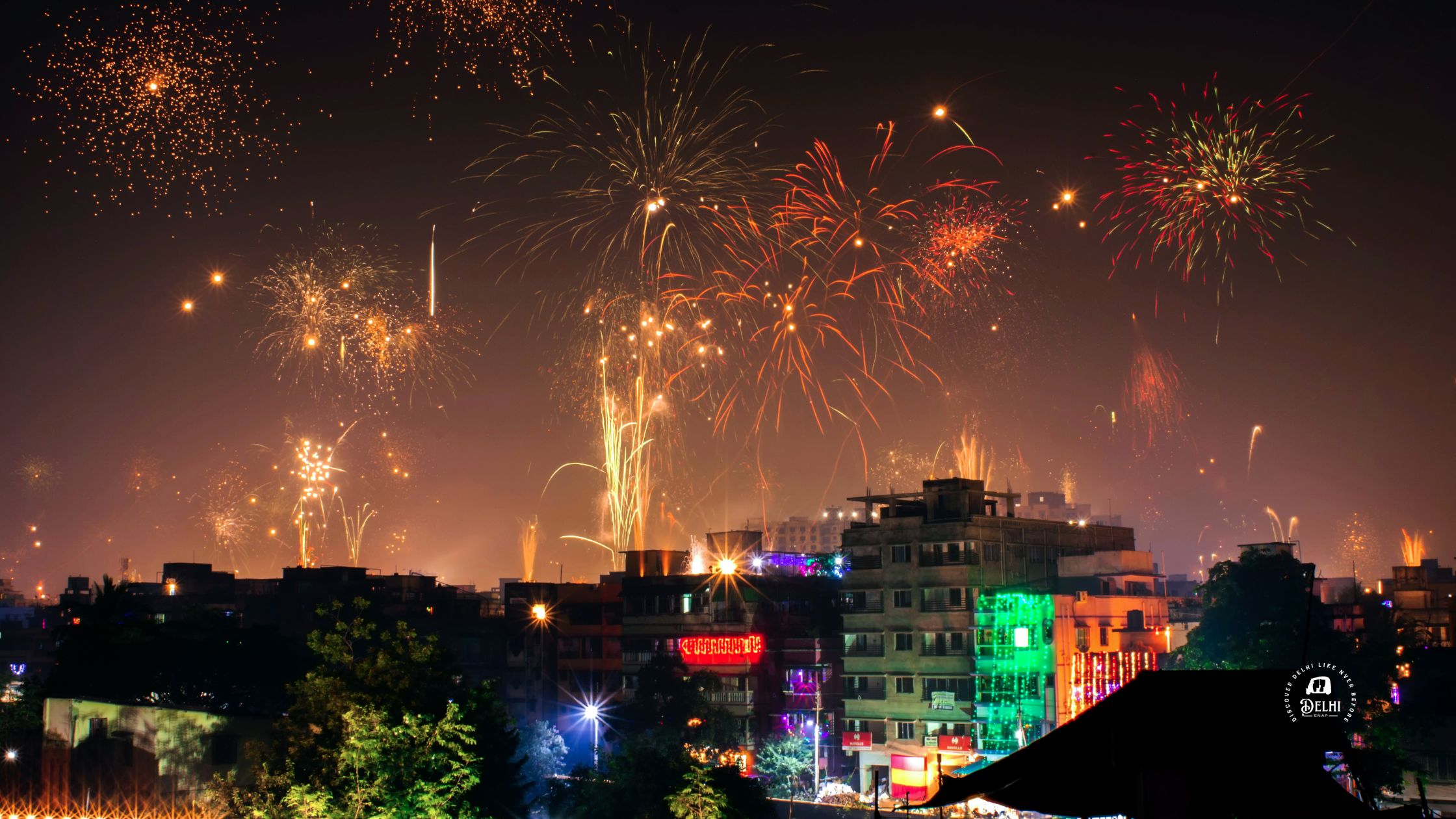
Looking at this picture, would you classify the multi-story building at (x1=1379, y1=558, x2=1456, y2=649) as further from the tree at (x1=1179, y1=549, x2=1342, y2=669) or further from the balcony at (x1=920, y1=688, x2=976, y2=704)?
the balcony at (x1=920, y1=688, x2=976, y2=704)

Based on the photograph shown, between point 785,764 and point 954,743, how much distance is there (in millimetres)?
7986

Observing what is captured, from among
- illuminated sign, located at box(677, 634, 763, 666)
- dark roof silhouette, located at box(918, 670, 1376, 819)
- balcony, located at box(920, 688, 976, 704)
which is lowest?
balcony, located at box(920, 688, 976, 704)

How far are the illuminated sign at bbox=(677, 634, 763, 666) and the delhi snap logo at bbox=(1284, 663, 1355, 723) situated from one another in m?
58.1

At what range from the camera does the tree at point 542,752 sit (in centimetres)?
5581

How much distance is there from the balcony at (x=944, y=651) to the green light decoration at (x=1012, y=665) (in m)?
0.79

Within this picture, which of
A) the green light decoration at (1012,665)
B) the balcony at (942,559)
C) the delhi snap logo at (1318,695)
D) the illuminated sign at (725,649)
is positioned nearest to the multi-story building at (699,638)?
the illuminated sign at (725,649)

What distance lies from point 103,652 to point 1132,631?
45.2 meters

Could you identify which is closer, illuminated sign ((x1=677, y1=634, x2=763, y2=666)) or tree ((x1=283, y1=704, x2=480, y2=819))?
tree ((x1=283, y1=704, x2=480, y2=819))

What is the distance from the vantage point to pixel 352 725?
33.5 metres

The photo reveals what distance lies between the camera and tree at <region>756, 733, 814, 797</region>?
59.2 m

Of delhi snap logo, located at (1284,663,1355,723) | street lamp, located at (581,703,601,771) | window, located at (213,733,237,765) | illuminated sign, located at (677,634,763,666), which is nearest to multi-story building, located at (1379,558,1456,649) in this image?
illuminated sign, located at (677,634,763,666)

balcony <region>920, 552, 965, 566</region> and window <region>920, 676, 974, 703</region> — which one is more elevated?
balcony <region>920, 552, 965, 566</region>

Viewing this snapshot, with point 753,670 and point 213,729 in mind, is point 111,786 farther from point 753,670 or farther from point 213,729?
point 753,670

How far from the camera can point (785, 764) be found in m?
60.1
